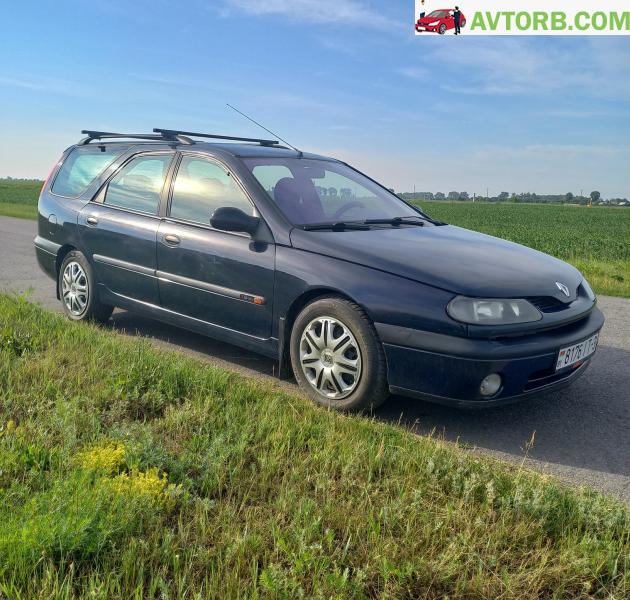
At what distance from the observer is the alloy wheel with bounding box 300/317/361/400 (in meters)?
3.85

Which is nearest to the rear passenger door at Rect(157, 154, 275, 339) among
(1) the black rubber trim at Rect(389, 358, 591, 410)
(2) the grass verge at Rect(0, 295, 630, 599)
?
(2) the grass verge at Rect(0, 295, 630, 599)

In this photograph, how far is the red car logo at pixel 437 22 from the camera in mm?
17538

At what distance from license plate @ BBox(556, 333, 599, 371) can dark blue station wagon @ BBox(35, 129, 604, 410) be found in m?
0.01

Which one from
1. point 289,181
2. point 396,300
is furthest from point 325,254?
point 289,181

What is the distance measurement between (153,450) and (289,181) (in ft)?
8.14

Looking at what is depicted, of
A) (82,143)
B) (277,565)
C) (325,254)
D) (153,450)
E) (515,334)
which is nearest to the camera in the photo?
(277,565)

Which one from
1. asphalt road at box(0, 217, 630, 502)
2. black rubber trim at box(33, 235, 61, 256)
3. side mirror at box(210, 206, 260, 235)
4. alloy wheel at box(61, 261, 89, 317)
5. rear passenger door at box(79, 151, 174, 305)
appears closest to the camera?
asphalt road at box(0, 217, 630, 502)

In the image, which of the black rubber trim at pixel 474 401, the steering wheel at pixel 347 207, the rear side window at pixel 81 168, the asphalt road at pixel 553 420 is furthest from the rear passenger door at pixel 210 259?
→ the rear side window at pixel 81 168

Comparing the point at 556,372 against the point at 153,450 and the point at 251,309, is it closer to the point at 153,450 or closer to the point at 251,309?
the point at 251,309

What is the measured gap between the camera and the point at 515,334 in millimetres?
3578

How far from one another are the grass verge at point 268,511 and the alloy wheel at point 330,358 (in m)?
0.24

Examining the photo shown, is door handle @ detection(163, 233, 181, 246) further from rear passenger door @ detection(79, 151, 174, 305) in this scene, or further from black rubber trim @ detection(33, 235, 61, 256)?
black rubber trim @ detection(33, 235, 61, 256)

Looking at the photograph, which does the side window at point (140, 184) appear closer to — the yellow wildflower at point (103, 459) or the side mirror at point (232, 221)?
the side mirror at point (232, 221)

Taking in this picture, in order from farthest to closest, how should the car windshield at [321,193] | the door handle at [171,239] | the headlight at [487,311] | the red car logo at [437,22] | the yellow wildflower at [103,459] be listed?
the red car logo at [437,22]
the door handle at [171,239]
the car windshield at [321,193]
the headlight at [487,311]
the yellow wildflower at [103,459]
